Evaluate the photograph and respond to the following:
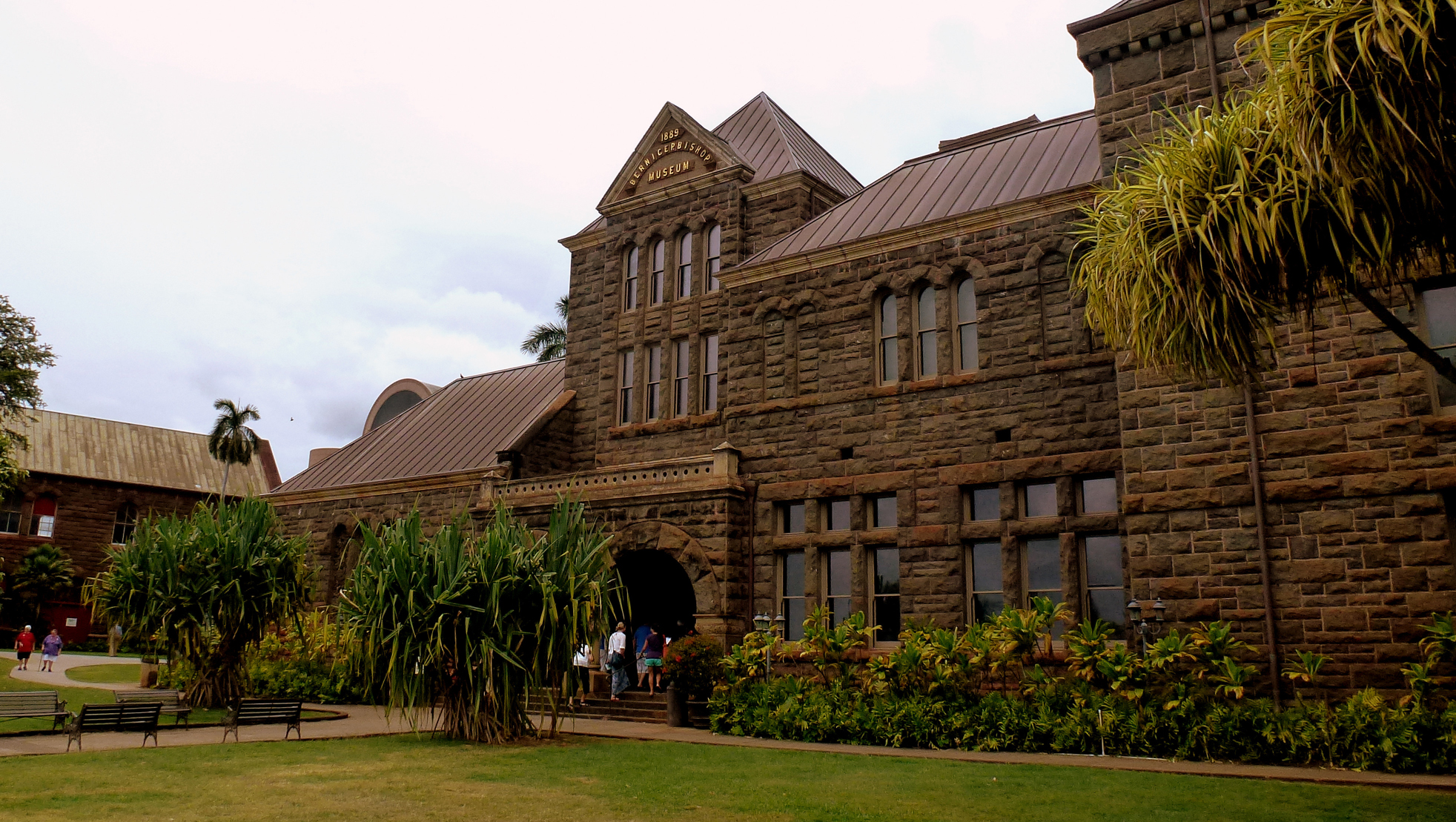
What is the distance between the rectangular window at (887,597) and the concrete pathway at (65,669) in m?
18.7

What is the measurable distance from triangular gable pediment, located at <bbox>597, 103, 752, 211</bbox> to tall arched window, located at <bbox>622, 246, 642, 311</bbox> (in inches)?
59.8

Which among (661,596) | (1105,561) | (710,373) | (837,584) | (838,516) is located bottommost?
(661,596)

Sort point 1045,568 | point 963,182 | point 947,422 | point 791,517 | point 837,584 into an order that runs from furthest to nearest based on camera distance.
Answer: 1. point 963,182
2. point 791,517
3. point 837,584
4. point 947,422
5. point 1045,568

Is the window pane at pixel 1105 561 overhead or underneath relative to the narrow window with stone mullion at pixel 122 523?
underneath

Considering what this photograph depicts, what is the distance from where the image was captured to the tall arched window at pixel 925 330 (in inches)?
812

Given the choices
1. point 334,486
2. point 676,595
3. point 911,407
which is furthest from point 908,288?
point 334,486

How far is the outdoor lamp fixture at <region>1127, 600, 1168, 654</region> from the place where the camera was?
1505 cm

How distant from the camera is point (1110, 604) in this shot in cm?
1747

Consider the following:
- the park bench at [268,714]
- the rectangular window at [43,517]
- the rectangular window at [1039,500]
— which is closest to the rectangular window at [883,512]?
the rectangular window at [1039,500]

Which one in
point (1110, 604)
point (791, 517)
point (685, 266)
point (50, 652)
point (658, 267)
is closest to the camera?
point (1110, 604)

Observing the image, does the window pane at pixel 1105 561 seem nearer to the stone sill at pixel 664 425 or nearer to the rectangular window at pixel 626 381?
the stone sill at pixel 664 425

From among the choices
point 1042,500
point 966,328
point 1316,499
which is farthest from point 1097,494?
point 966,328

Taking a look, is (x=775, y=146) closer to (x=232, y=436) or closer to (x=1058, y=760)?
(x=1058, y=760)

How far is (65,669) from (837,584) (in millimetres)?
25443
